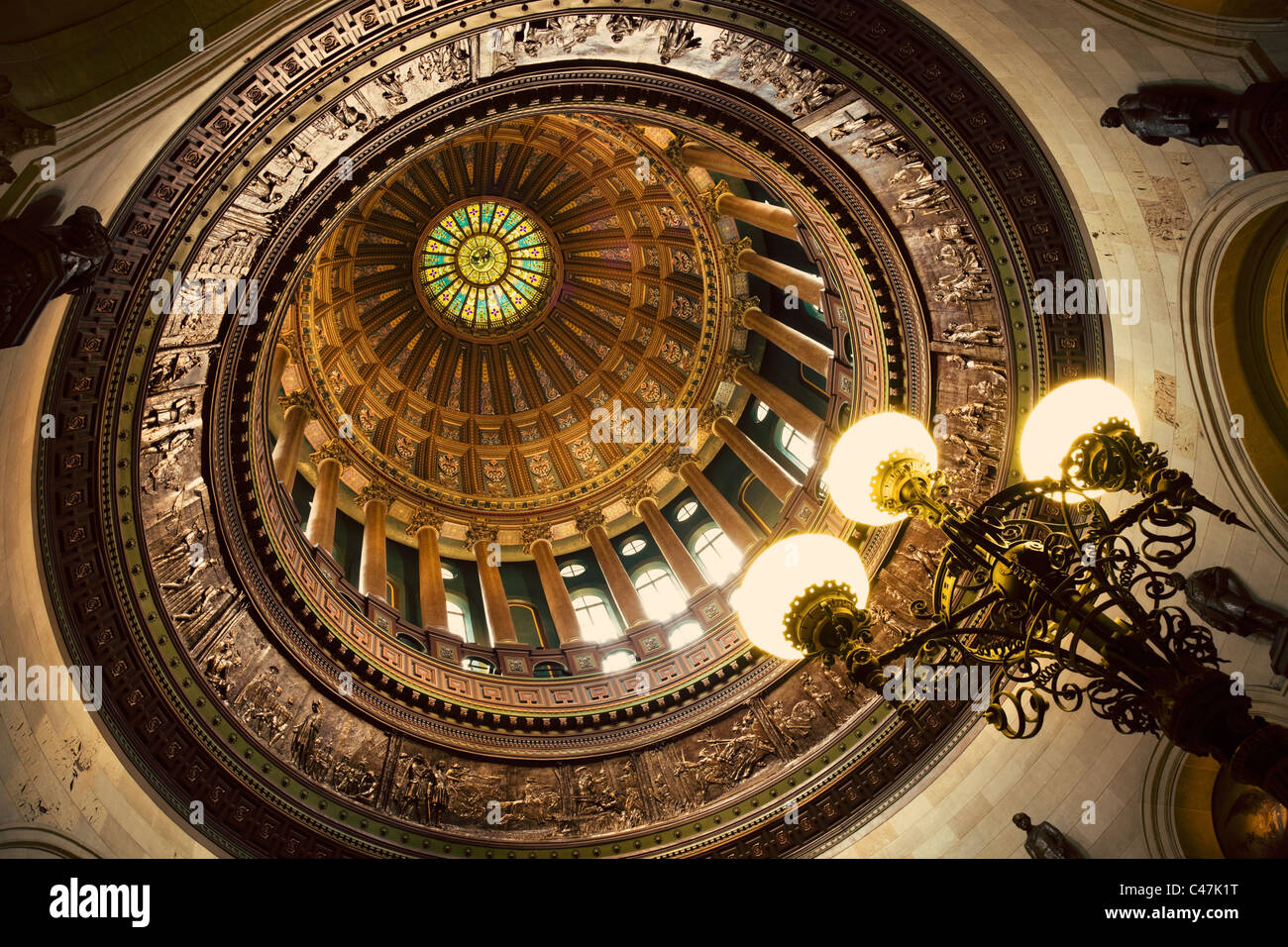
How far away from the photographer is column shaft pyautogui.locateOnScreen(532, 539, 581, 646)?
16.3 meters

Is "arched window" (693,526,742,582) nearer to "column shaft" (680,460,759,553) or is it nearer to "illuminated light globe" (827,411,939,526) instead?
"column shaft" (680,460,759,553)

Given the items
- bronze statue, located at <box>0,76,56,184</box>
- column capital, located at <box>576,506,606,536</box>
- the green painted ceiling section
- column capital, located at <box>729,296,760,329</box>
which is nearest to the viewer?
bronze statue, located at <box>0,76,56,184</box>

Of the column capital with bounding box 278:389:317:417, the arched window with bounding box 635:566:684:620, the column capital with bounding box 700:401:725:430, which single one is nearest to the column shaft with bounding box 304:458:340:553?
the column capital with bounding box 278:389:317:417

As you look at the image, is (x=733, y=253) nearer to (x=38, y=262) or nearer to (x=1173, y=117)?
(x=1173, y=117)

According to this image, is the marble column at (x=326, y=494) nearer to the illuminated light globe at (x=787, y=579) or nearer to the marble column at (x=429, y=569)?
the marble column at (x=429, y=569)

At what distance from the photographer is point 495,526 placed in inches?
761

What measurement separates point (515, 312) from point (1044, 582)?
62.3 ft

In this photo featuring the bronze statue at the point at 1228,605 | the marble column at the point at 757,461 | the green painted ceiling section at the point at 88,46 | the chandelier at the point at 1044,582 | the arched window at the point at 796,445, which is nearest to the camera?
the chandelier at the point at 1044,582

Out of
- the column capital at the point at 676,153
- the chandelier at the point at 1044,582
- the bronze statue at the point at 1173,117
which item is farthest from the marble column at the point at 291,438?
the bronze statue at the point at 1173,117

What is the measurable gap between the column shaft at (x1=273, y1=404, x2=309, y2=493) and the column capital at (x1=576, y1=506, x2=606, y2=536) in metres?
6.34

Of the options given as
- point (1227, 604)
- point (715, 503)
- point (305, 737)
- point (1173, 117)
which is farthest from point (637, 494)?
point (1173, 117)

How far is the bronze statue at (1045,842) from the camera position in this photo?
8.78 metres

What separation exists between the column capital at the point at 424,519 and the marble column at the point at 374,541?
59 cm
